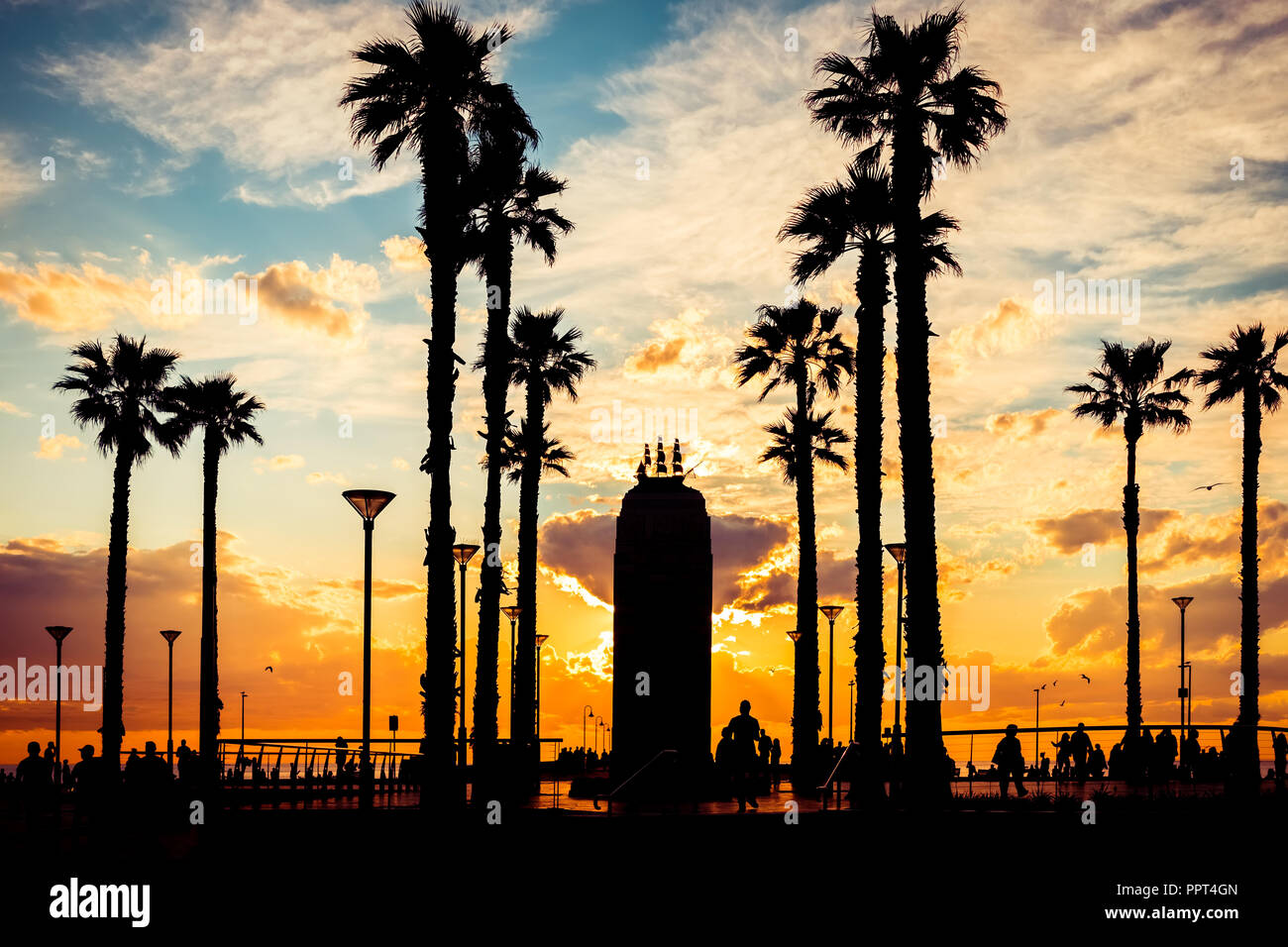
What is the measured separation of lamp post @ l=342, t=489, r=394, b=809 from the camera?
23078 millimetres

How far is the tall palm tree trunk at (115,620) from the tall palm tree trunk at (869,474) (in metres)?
22.5

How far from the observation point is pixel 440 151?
2614cm

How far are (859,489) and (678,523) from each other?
525 cm

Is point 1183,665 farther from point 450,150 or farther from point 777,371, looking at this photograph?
point 450,150

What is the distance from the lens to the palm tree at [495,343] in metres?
31.0

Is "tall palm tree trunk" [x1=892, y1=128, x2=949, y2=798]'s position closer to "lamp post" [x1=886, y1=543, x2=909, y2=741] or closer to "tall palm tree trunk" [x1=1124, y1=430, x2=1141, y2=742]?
"lamp post" [x1=886, y1=543, x2=909, y2=741]

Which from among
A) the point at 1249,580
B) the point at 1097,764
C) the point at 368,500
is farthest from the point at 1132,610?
the point at 368,500

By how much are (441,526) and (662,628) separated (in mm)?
9430

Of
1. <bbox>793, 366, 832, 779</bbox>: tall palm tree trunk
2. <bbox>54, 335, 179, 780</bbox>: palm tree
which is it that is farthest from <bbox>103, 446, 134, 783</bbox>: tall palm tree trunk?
<bbox>793, 366, 832, 779</bbox>: tall palm tree trunk

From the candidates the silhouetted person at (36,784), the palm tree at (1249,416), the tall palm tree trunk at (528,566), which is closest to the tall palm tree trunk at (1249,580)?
the palm tree at (1249,416)

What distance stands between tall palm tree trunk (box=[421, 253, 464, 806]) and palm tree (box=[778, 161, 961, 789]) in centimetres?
874
